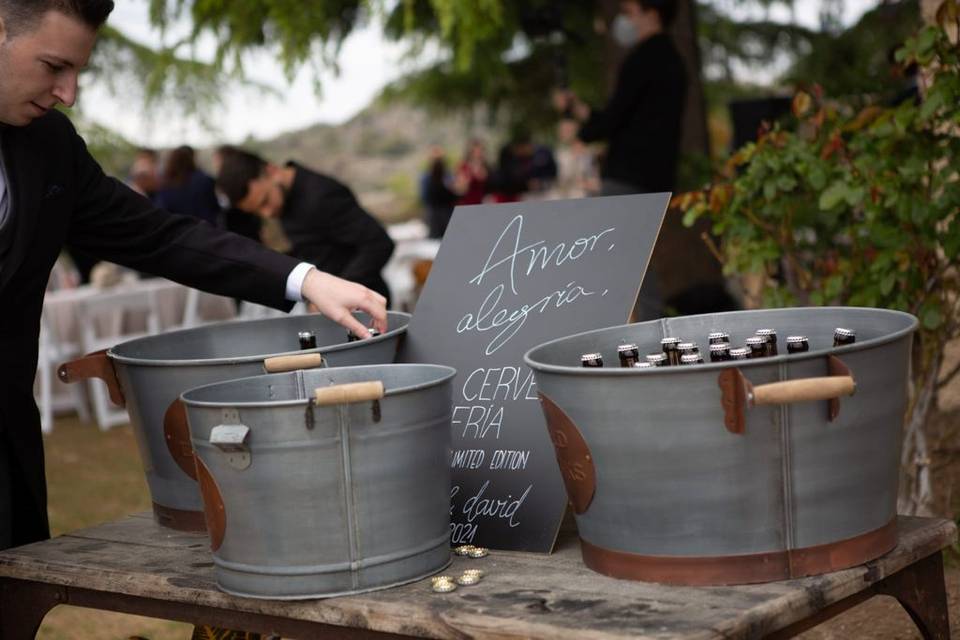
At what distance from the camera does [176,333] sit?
2.34 metres

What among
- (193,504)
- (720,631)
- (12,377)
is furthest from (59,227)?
(720,631)

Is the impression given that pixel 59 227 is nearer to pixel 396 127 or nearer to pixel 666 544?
pixel 666 544

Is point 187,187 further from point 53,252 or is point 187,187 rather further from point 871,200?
point 53,252

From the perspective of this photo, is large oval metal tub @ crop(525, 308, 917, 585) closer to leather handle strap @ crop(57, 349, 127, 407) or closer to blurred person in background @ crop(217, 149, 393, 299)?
leather handle strap @ crop(57, 349, 127, 407)

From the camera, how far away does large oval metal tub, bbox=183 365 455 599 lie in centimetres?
158

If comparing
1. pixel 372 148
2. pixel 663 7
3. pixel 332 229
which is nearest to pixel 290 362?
pixel 332 229

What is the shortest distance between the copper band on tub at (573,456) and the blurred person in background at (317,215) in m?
3.54

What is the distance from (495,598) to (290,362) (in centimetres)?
54

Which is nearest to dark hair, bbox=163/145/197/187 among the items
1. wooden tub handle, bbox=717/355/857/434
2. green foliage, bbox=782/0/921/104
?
green foliage, bbox=782/0/921/104

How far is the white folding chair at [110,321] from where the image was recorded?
26.6 ft

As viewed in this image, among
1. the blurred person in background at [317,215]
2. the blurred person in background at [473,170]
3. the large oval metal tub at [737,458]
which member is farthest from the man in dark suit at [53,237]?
the blurred person in background at [473,170]

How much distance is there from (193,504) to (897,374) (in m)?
1.18

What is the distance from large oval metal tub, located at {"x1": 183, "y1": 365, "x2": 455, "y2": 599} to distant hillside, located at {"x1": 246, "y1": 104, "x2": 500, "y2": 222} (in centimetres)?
2477

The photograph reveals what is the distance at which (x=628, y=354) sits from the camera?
184 centimetres
